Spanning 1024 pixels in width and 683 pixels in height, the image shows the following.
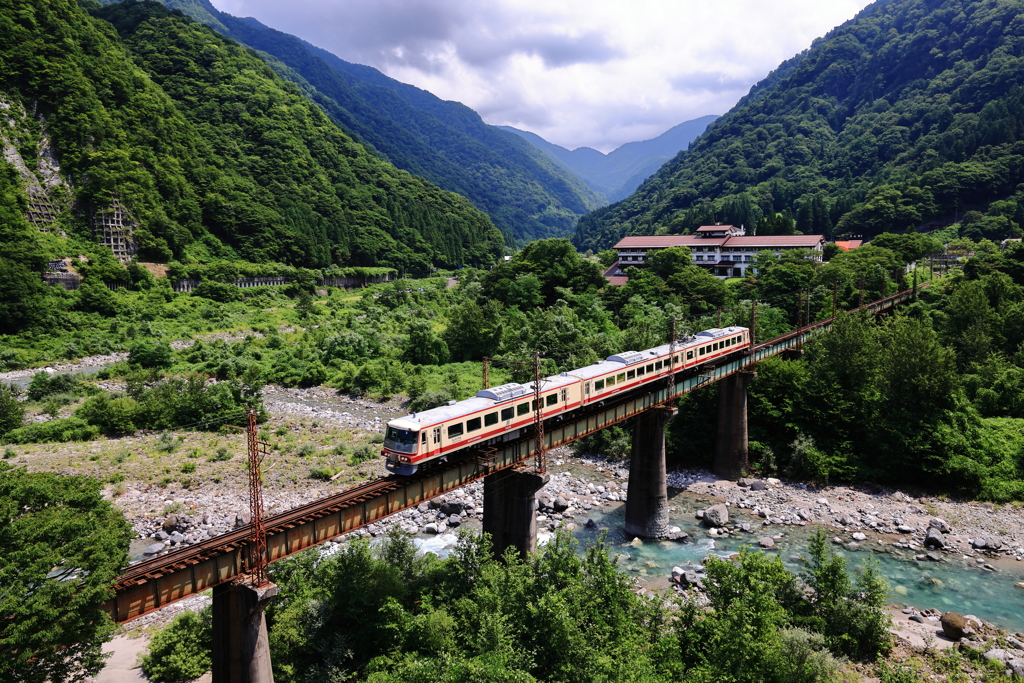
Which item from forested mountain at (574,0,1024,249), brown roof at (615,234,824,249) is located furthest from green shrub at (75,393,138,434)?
forested mountain at (574,0,1024,249)

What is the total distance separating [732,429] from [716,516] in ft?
28.5

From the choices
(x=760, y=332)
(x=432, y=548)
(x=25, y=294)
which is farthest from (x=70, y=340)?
(x=760, y=332)

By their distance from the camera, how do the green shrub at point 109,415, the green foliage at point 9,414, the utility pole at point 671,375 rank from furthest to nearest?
the green shrub at point 109,415, the green foliage at point 9,414, the utility pole at point 671,375

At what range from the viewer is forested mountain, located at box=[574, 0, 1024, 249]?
104 metres

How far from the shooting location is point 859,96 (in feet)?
586

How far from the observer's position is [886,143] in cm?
14150

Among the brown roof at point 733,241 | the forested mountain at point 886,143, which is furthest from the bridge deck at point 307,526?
the forested mountain at point 886,143

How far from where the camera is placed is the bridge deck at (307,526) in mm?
14656

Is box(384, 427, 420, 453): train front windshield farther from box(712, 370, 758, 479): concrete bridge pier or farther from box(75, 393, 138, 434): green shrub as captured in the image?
box(75, 393, 138, 434): green shrub

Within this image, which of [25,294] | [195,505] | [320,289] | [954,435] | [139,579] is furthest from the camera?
[320,289]

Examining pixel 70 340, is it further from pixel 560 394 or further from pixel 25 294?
pixel 560 394

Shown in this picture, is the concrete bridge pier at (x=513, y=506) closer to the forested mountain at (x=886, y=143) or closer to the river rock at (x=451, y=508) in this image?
the river rock at (x=451, y=508)

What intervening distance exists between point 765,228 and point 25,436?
115 m

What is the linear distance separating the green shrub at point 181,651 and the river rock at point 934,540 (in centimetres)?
3516
